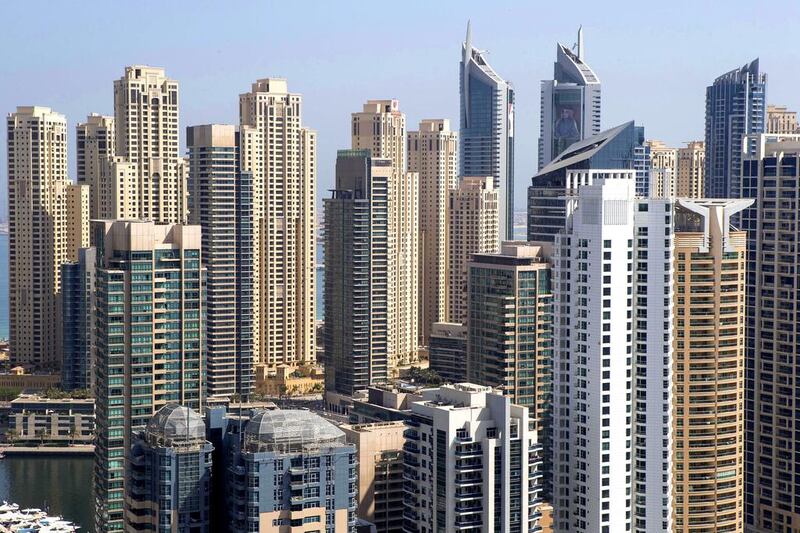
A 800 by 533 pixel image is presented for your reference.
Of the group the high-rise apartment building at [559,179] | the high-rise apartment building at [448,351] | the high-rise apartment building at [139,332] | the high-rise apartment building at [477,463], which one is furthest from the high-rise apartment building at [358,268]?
the high-rise apartment building at [477,463]

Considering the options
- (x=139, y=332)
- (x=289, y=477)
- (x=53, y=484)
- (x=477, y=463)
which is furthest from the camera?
(x=53, y=484)

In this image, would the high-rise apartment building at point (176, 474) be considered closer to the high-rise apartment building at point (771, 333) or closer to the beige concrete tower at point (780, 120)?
the high-rise apartment building at point (771, 333)

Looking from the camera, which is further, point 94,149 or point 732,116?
point 732,116

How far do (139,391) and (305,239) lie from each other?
25093 mm

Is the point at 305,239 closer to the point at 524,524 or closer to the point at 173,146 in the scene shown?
the point at 173,146

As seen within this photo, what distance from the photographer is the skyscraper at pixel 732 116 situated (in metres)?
53.2

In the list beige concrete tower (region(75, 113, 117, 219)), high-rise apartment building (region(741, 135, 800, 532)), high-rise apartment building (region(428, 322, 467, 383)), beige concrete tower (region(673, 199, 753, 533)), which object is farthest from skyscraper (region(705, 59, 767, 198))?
beige concrete tower (region(673, 199, 753, 533))

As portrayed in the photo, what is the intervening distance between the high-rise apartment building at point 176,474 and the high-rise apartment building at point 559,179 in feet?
46.1

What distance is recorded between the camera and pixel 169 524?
1959cm

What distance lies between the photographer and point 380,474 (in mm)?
23062

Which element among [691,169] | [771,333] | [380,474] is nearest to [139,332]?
[380,474]

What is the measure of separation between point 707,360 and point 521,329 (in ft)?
16.7

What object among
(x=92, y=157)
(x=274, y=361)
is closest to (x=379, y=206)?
(x=274, y=361)

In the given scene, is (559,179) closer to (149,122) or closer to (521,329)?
(521,329)
